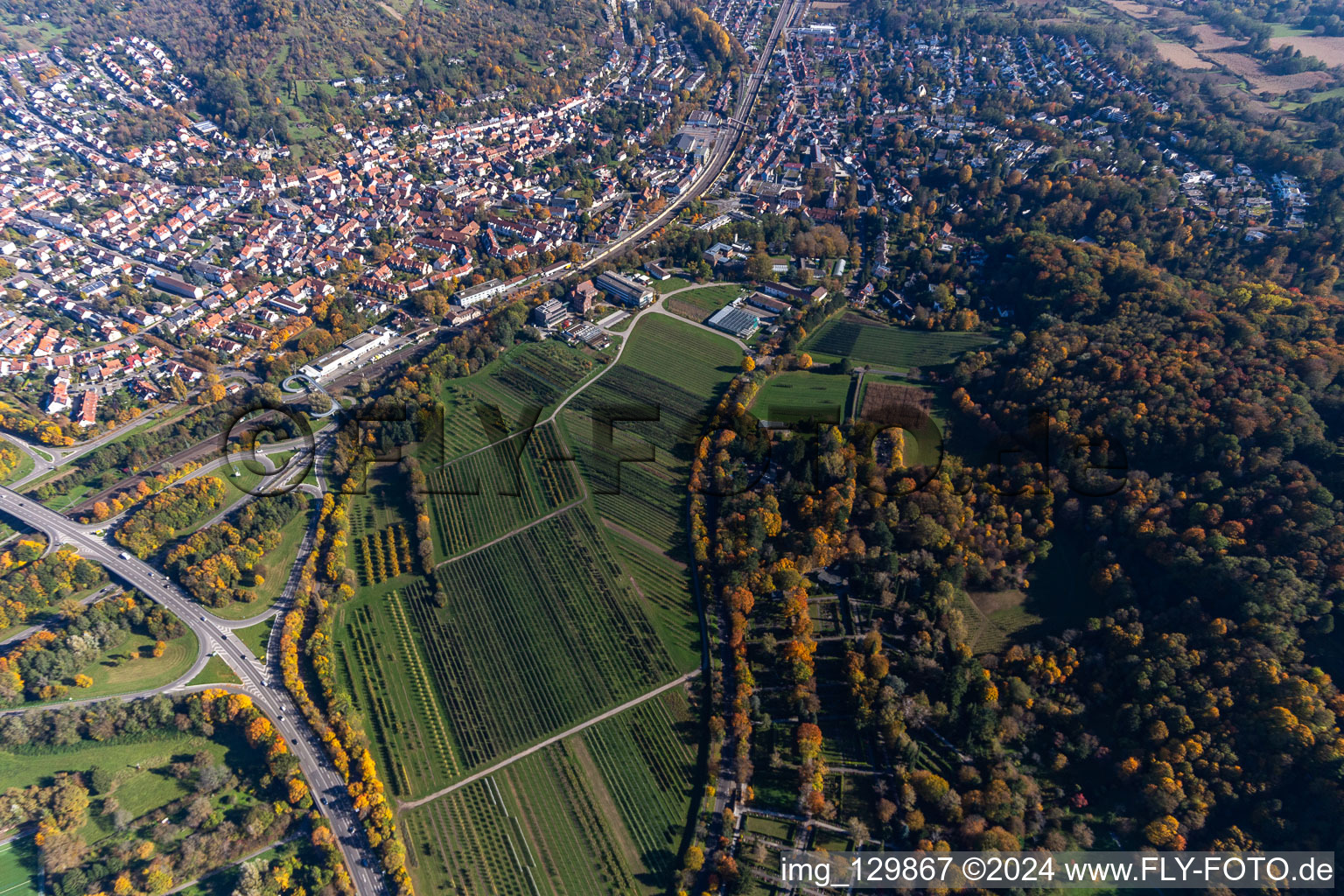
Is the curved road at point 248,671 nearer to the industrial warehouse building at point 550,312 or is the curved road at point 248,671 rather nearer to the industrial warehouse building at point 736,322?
the industrial warehouse building at point 550,312

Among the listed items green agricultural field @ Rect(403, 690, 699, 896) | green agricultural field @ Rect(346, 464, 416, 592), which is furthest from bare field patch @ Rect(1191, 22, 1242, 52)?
green agricultural field @ Rect(346, 464, 416, 592)

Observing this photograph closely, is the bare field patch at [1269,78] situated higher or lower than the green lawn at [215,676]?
higher

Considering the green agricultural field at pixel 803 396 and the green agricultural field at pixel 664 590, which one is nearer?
the green agricultural field at pixel 664 590

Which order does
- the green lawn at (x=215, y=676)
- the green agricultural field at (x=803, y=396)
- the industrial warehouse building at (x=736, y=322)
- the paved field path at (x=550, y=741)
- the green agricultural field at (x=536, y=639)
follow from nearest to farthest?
the paved field path at (x=550, y=741) < the green agricultural field at (x=536, y=639) < the green lawn at (x=215, y=676) < the green agricultural field at (x=803, y=396) < the industrial warehouse building at (x=736, y=322)

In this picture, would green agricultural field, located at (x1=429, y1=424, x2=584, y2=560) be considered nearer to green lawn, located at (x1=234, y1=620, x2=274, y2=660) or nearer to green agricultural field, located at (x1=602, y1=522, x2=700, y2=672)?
green agricultural field, located at (x1=602, y1=522, x2=700, y2=672)

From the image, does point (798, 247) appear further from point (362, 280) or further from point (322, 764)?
point (322, 764)

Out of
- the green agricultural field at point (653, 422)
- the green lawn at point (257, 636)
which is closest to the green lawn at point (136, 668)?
the green lawn at point (257, 636)

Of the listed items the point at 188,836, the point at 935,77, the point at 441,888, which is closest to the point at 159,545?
the point at 188,836
